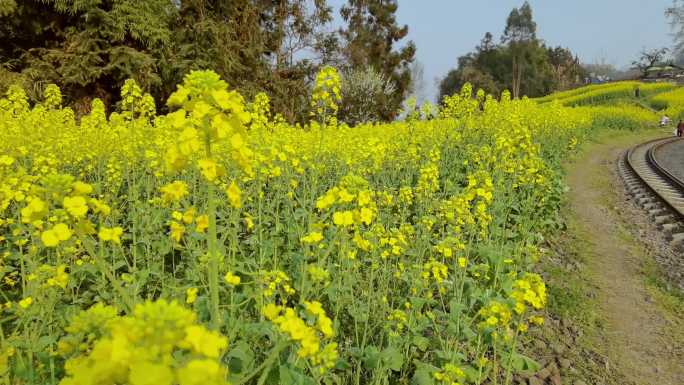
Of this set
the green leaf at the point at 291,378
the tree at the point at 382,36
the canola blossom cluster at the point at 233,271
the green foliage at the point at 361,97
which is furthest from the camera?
the tree at the point at 382,36

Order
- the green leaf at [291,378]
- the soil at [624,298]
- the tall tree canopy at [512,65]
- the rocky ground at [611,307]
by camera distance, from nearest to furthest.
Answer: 1. the green leaf at [291,378]
2. the rocky ground at [611,307]
3. the soil at [624,298]
4. the tall tree canopy at [512,65]

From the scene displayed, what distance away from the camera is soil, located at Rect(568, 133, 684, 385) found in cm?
341

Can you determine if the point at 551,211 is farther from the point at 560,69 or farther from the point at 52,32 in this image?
the point at 560,69

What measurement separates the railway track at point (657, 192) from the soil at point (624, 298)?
1.47 ft

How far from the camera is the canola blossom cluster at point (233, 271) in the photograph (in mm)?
1332

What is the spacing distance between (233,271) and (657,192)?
931cm

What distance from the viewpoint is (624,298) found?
4.52 metres

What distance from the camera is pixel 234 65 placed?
1669 centimetres

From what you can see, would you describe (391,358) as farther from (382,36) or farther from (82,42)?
(382,36)

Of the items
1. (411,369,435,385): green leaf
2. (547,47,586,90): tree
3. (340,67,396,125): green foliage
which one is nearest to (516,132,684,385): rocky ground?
(411,369,435,385): green leaf

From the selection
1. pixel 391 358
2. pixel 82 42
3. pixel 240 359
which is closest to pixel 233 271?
pixel 240 359

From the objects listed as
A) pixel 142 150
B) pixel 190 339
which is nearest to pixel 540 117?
pixel 142 150

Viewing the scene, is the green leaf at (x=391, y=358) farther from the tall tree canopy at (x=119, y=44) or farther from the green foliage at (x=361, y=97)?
the green foliage at (x=361, y=97)

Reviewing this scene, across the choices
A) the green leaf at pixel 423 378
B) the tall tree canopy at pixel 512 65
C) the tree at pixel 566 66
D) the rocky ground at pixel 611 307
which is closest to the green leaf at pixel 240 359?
the green leaf at pixel 423 378
